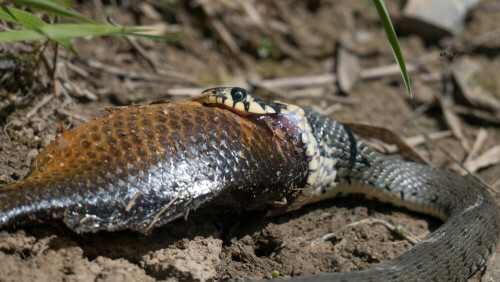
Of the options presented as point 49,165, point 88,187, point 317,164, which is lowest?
point 317,164

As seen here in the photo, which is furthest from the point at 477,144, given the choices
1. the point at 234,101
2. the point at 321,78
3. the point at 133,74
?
the point at 133,74

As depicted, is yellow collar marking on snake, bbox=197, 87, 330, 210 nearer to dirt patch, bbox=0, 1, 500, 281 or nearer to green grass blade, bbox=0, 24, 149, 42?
dirt patch, bbox=0, 1, 500, 281

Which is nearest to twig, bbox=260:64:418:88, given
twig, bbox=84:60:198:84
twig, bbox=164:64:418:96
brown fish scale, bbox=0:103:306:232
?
twig, bbox=164:64:418:96

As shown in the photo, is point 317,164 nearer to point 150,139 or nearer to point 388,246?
point 388,246

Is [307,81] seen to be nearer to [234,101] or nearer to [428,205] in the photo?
[428,205]

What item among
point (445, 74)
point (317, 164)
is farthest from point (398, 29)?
point (317, 164)

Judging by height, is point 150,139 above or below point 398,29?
below
